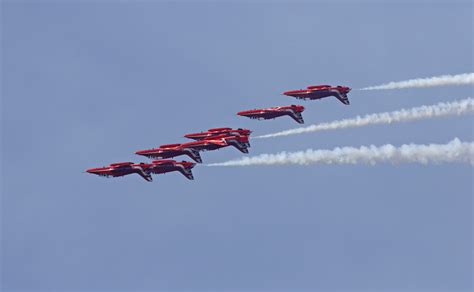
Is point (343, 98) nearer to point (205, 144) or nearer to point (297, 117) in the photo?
point (297, 117)

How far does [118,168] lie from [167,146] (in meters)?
9.01

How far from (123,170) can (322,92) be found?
99.5ft

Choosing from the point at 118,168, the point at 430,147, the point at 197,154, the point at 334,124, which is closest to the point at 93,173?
the point at 118,168

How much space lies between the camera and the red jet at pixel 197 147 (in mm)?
138875

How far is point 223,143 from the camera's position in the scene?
456ft

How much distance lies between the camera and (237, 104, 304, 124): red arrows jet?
14600 centimetres

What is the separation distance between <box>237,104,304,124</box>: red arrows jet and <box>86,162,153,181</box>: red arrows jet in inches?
733

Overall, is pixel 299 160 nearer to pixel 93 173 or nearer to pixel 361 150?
pixel 361 150

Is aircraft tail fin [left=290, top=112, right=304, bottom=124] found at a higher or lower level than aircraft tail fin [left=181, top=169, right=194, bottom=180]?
higher

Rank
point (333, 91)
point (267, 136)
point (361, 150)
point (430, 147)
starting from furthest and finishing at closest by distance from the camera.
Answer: point (333, 91), point (267, 136), point (361, 150), point (430, 147)

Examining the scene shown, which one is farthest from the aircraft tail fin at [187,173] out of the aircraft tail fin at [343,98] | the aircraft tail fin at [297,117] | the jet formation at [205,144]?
the aircraft tail fin at [343,98]

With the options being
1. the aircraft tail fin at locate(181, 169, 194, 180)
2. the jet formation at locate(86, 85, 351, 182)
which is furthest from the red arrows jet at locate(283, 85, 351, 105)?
the aircraft tail fin at locate(181, 169, 194, 180)

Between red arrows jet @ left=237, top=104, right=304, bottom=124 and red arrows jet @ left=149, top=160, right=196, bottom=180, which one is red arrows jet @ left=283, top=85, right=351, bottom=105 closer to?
red arrows jet @ left=237, top=104, right=304, bottom=124

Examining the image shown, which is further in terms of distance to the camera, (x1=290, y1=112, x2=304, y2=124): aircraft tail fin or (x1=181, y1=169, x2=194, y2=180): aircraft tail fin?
(x1=290, y1=112, x2=304, y2=124): aircraft tail fin
